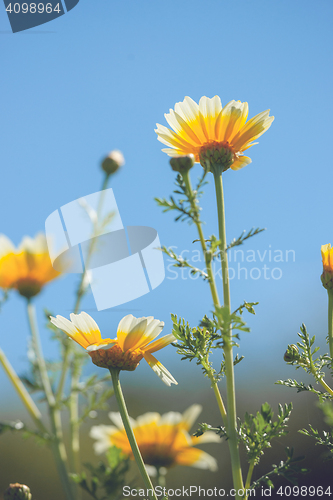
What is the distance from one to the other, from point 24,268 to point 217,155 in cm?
49

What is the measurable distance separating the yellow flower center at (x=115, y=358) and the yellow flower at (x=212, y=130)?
8.7 inches

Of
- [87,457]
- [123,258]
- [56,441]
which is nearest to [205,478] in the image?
[87,457]

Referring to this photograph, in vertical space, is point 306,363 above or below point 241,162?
below

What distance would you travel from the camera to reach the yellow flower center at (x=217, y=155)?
0.44m

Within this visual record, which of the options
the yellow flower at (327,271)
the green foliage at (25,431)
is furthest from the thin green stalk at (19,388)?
the yellow flower at (327,271)

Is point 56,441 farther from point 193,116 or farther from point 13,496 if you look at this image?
point 193,116

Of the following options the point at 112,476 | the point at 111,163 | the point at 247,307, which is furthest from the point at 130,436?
the point at 111,163

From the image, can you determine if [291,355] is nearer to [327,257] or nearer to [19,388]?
[327,257]

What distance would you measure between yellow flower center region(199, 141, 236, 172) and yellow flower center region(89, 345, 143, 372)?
0.21 metres

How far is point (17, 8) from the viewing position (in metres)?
0.98

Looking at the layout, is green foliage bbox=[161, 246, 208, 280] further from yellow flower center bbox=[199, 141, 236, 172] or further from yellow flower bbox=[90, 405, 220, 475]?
yellow flower bbox=[90, 405, 220, 475]

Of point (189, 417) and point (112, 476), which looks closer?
point (112, 476)

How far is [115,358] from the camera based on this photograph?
1.32ft

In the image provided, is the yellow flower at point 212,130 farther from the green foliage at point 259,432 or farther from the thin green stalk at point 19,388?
the thin green stalk at point 19,388
